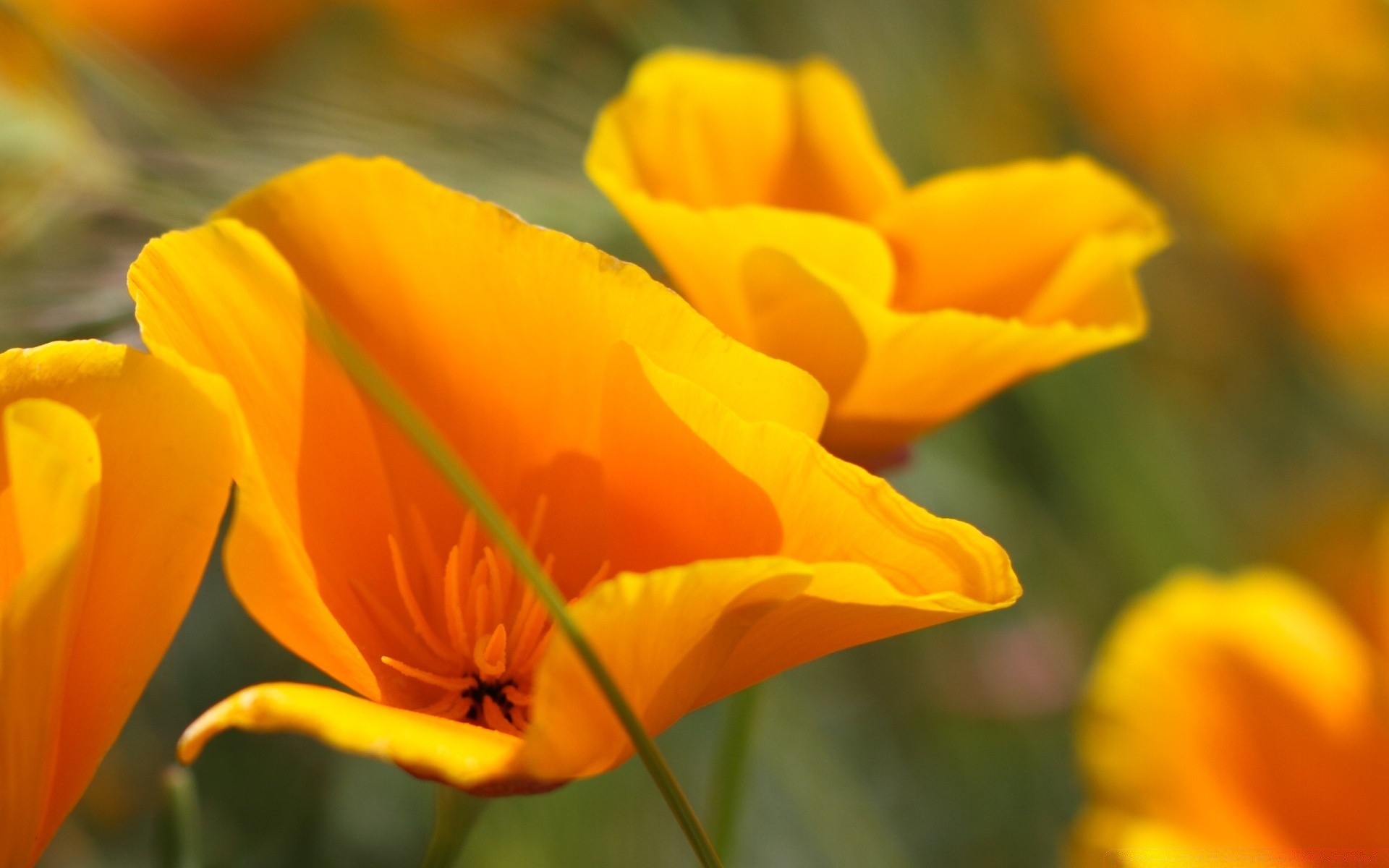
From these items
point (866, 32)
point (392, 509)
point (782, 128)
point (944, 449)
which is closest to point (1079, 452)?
point (944, 449)

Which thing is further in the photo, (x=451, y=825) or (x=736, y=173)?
(x=736, y=173)

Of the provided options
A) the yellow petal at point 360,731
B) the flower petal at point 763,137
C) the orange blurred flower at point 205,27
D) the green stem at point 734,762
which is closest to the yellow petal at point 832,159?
the flower petal at point 763,137

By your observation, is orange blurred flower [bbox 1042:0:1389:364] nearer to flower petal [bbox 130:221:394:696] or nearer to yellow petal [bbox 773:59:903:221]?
yellow petal [bbox 773:59:903:221]

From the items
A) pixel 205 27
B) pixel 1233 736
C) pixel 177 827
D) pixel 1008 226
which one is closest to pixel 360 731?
pixel 177 827

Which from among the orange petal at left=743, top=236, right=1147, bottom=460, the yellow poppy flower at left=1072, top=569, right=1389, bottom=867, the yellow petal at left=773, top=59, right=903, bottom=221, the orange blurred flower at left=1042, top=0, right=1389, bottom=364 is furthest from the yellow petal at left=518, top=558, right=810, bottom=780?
the orange blurred flower at left=1042, top=0, right=1389, bottom=364

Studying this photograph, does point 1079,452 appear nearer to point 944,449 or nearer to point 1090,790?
point 944,449

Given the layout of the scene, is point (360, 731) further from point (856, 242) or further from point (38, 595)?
point (856, 242)
